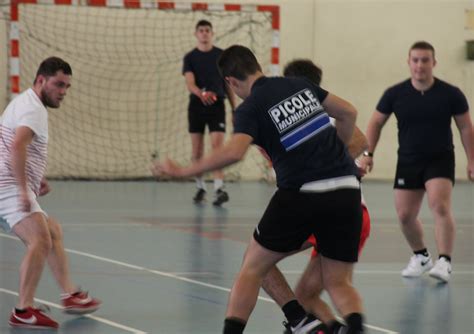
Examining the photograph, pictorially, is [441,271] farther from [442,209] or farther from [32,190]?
[32,190]

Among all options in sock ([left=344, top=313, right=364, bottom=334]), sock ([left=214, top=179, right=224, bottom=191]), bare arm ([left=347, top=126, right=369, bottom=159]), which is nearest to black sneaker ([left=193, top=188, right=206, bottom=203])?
sock ([left=214, top=179, right=224, bottom=191])

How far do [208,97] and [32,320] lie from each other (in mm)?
6965

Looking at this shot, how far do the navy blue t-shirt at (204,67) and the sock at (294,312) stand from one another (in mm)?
7623

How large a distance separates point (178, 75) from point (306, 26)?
7.24ft

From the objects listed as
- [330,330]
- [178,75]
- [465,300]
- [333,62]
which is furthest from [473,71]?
Result: [330,330]

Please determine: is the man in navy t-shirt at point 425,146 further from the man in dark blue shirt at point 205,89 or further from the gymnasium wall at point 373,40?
the gymnasium wall at point 373,40

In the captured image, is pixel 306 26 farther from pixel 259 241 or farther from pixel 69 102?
pixel 259 241

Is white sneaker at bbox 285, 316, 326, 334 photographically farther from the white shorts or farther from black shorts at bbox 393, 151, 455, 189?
black shorts at bbox 393, 151, 455, 189

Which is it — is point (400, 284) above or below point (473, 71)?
below

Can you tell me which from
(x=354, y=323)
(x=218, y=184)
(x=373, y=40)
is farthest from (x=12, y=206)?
(x=373, y=40)

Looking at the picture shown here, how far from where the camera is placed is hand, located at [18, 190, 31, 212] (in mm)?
6777

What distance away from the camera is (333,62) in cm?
1719

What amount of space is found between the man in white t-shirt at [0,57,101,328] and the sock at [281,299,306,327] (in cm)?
150

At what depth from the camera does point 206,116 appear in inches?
544
